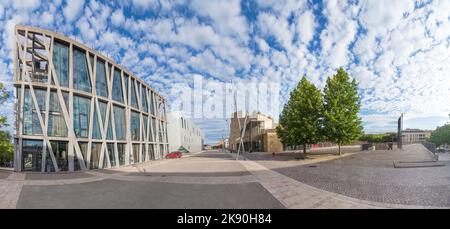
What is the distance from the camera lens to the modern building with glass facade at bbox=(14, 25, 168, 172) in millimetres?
23109

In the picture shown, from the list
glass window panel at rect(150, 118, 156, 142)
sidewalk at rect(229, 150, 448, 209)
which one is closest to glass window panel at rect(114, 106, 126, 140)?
glass window panel at rect(150, 118, 156, 142)

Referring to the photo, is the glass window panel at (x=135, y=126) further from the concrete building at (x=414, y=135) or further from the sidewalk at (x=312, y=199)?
the concrete building at (x=414, y=135)

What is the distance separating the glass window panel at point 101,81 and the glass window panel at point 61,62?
4219 millimetres

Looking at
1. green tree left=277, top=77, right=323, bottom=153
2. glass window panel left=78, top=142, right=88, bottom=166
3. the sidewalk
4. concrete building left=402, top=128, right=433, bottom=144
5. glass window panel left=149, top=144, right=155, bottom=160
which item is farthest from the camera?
concrete building left=402, top=128, right=433, bottom=144

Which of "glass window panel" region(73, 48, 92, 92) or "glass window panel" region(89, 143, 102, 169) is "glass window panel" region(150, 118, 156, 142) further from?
"glass window panel" region(73, 48, 92, 92)

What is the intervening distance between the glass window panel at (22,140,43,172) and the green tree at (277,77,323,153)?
29519 mm

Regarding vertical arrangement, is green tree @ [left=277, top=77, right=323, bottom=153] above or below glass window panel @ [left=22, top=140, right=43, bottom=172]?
above

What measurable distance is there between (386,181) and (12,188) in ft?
69.9

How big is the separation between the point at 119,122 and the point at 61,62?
37.4 ft

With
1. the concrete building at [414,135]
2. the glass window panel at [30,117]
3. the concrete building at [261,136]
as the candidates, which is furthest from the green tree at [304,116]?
the concrete building at [414,135]

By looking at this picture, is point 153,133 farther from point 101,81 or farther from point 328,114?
point 328,114
